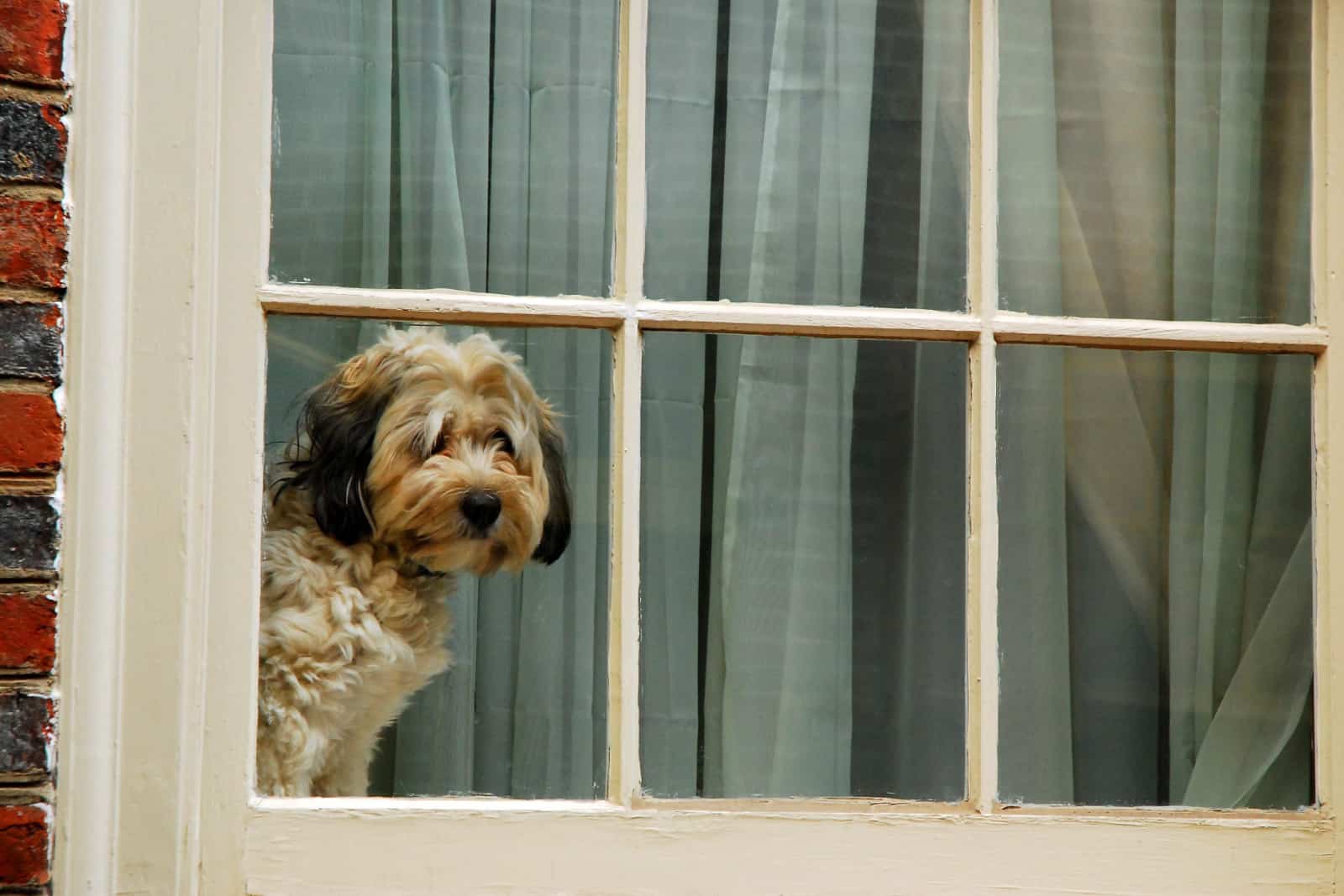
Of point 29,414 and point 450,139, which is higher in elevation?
point 450,139

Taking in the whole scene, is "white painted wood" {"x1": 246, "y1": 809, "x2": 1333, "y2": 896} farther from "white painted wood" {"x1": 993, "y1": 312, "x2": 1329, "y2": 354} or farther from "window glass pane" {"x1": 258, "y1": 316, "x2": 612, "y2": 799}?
"white painted wood" {"x1": 993, "y1": 312, "x2": 1329, "y2": 354}

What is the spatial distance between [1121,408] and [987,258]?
0.28 m

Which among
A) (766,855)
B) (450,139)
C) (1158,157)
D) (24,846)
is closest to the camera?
(24,846)

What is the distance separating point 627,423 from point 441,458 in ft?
0.78

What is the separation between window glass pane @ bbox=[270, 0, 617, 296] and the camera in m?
1.69

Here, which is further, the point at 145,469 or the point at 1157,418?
the point at 1157,418

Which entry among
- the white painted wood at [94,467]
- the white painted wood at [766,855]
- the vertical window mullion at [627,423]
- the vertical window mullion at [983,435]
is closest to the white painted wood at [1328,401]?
the white painted wood at [766,855]

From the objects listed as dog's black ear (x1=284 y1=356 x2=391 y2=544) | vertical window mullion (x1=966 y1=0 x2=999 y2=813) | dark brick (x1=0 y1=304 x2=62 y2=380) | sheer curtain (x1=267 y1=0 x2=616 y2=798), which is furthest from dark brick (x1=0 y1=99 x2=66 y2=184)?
vertical window mullion (x1=966 y1=0 x2=999 y2=813)

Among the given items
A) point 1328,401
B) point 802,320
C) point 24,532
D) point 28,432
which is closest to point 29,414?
point 28,432

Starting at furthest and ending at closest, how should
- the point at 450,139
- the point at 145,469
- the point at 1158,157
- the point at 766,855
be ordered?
the point at 1158,157 < the point at 450,139 < the point at 766,855 < the point at 145,469

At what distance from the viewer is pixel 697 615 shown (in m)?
1.74

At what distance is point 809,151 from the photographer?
181 centimetres

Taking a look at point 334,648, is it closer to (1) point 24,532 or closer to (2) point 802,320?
(1) point 24,532

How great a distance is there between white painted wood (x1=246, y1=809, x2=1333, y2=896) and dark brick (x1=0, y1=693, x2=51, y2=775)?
10.3 inches
